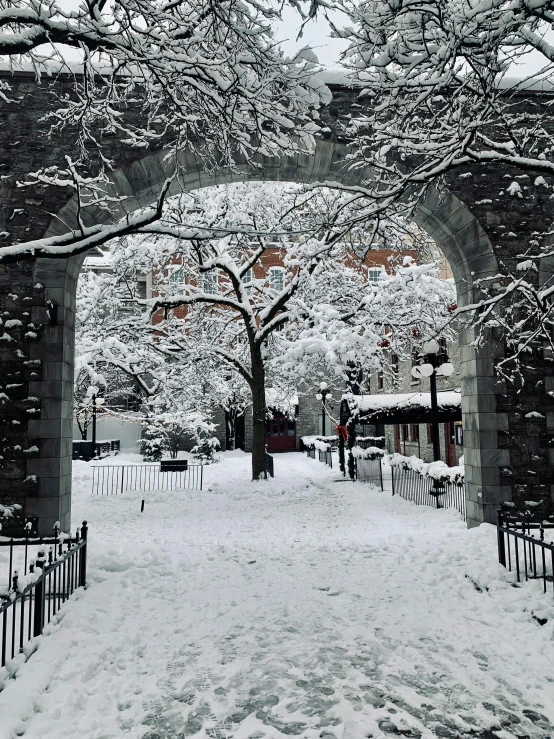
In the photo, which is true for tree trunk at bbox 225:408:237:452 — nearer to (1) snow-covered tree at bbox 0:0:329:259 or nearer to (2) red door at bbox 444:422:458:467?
(2) red door at bbox 444:422:458:467

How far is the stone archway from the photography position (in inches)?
377

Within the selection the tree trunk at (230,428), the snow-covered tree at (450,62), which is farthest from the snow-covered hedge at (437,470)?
the tree trunk at (230,428)

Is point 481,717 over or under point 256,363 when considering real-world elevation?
under

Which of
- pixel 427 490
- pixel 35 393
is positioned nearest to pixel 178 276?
pixel 427 490

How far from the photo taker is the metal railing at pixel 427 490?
1359cm

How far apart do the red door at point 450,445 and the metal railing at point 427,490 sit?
314 inches

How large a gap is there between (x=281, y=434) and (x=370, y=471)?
24.7 m

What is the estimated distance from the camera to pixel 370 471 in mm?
20031

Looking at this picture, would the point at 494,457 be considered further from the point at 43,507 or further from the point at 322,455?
the point at 322,455

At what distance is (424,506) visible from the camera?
1398cm

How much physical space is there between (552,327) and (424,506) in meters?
5.74

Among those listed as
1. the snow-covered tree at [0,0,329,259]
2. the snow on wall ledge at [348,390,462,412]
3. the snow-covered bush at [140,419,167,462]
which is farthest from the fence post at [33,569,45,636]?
the snow-covered bush at [140,419,167,462]

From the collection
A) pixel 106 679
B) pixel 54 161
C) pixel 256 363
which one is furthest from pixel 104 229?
pixel 256 363

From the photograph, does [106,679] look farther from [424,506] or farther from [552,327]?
[424,506]
